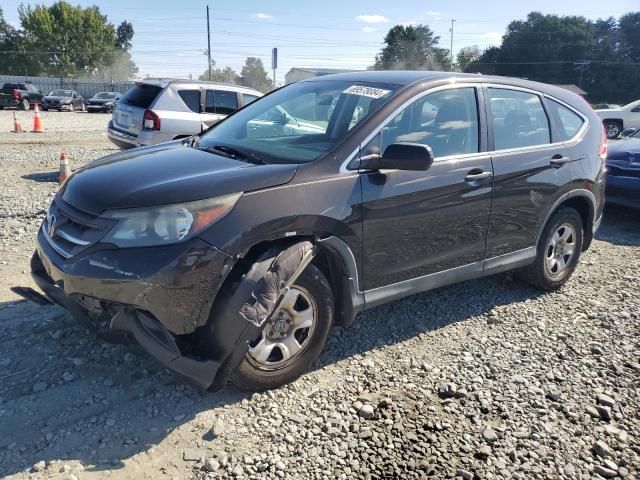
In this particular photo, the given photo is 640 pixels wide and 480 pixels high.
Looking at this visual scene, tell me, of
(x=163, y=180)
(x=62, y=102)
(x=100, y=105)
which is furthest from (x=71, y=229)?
(x=62, y=102)

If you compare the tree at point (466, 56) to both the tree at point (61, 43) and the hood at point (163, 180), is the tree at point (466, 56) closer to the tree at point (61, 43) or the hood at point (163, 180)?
the tree at point (61, 43)

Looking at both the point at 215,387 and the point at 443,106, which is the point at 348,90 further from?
the point at 215,387

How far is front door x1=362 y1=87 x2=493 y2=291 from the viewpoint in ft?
11.3

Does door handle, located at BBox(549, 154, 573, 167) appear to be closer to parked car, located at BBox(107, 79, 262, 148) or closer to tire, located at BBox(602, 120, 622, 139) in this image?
parked car, located at BBox(107, 79, 262, 148)

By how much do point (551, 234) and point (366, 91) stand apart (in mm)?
2131

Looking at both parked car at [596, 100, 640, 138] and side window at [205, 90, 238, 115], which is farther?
parked car at [596, 100, 640, 138]

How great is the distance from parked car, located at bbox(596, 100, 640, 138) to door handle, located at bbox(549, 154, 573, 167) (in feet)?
64.7

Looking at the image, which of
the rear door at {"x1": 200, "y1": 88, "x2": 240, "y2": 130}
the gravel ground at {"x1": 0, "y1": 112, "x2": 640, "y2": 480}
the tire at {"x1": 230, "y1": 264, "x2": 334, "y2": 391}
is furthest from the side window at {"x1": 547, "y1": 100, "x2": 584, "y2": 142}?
the rear door at {"x1": 200, "y1": 88, "x2": 240, "y2": 130}

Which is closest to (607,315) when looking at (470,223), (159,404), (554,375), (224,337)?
(554,375)

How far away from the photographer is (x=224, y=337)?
111 inches

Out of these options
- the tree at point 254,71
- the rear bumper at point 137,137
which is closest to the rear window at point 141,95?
the rear bumper at point 137,137

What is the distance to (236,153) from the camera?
11.6 feet

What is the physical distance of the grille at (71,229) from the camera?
285 centimetres

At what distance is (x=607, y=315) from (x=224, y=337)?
3343 mm
